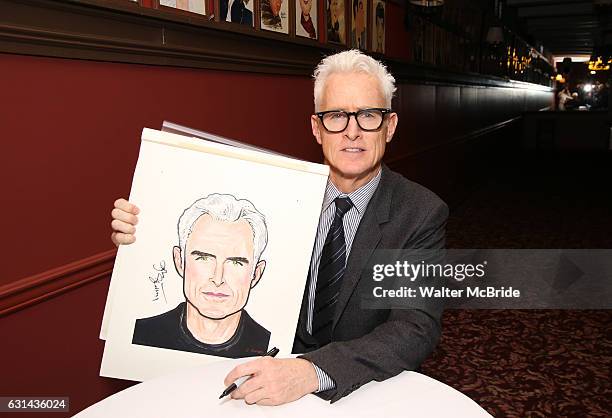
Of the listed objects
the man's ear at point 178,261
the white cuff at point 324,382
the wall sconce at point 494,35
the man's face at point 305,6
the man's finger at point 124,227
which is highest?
the wall sconce at point 494,35

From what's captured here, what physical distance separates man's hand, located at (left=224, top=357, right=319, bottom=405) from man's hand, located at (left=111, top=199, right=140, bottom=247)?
475mm

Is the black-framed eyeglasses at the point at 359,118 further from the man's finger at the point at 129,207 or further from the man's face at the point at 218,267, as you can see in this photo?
the man's finger at the point at 129,207

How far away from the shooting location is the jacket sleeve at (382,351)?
1.30 meters

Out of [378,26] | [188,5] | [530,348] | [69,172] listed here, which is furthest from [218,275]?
[378,26]

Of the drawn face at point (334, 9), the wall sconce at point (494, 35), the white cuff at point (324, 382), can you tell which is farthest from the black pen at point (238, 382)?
the wall sconce at point (494, 35)

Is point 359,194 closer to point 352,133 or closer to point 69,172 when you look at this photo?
point 352,133

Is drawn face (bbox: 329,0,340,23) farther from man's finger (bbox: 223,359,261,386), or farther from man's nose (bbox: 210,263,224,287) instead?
man's finger (bbox: 223,359,261,386)

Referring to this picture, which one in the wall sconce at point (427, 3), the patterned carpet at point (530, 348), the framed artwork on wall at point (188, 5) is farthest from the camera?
the wall sconce at point (427, 3)

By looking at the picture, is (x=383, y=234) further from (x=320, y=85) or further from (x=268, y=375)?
(x=268, y=375)

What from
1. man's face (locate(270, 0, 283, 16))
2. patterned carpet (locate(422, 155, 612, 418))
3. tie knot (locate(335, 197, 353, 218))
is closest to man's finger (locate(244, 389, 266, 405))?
tie knot (locate(335, 197, 353, 218))

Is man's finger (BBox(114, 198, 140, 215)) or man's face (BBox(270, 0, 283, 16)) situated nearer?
man's finger (BBox(114, 198, 140, 215))

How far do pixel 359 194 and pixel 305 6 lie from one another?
84.4 inches

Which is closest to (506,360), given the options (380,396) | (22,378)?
(380,396)

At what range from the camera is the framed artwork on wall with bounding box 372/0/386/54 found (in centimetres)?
477
